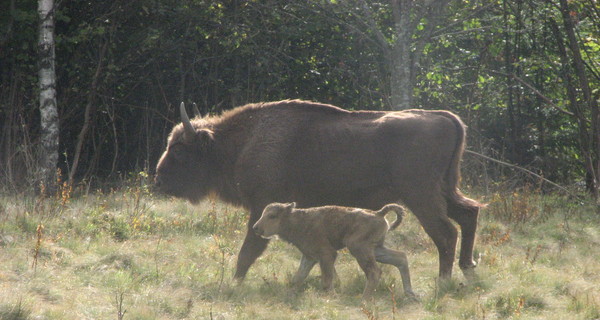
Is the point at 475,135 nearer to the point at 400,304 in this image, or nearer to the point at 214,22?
the point at 214,22

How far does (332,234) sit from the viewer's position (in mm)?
7883

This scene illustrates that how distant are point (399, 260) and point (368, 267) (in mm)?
445

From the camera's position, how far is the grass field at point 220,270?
6.92 meters

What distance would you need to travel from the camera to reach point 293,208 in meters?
8.01

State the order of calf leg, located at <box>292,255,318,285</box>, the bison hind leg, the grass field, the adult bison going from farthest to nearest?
the bison hind leg, the adult bison, calf leg, located at <box>292,255,318,285</box>, the grass field

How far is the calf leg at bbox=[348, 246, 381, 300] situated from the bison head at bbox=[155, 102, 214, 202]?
247cm

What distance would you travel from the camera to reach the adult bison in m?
8.30

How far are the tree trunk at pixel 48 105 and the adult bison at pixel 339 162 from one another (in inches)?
161

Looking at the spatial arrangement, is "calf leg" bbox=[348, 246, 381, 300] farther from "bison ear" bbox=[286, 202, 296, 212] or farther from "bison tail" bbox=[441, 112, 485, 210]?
"bison tail" bbox=[441, 112, 485, 210]

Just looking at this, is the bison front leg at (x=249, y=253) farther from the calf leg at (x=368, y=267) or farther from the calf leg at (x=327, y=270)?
the calf leg at (x=368, y=267)

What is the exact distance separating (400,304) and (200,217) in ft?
13.9

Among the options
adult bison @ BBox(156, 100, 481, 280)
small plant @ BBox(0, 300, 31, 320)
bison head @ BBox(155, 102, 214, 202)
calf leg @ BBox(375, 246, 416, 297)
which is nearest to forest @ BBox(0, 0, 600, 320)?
small plant @ BBox(0, 300, 31, 320)

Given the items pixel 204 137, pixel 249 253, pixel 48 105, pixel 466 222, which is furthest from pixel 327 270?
pixel 48 105

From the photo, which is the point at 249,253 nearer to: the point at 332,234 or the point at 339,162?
the point at 332,234
